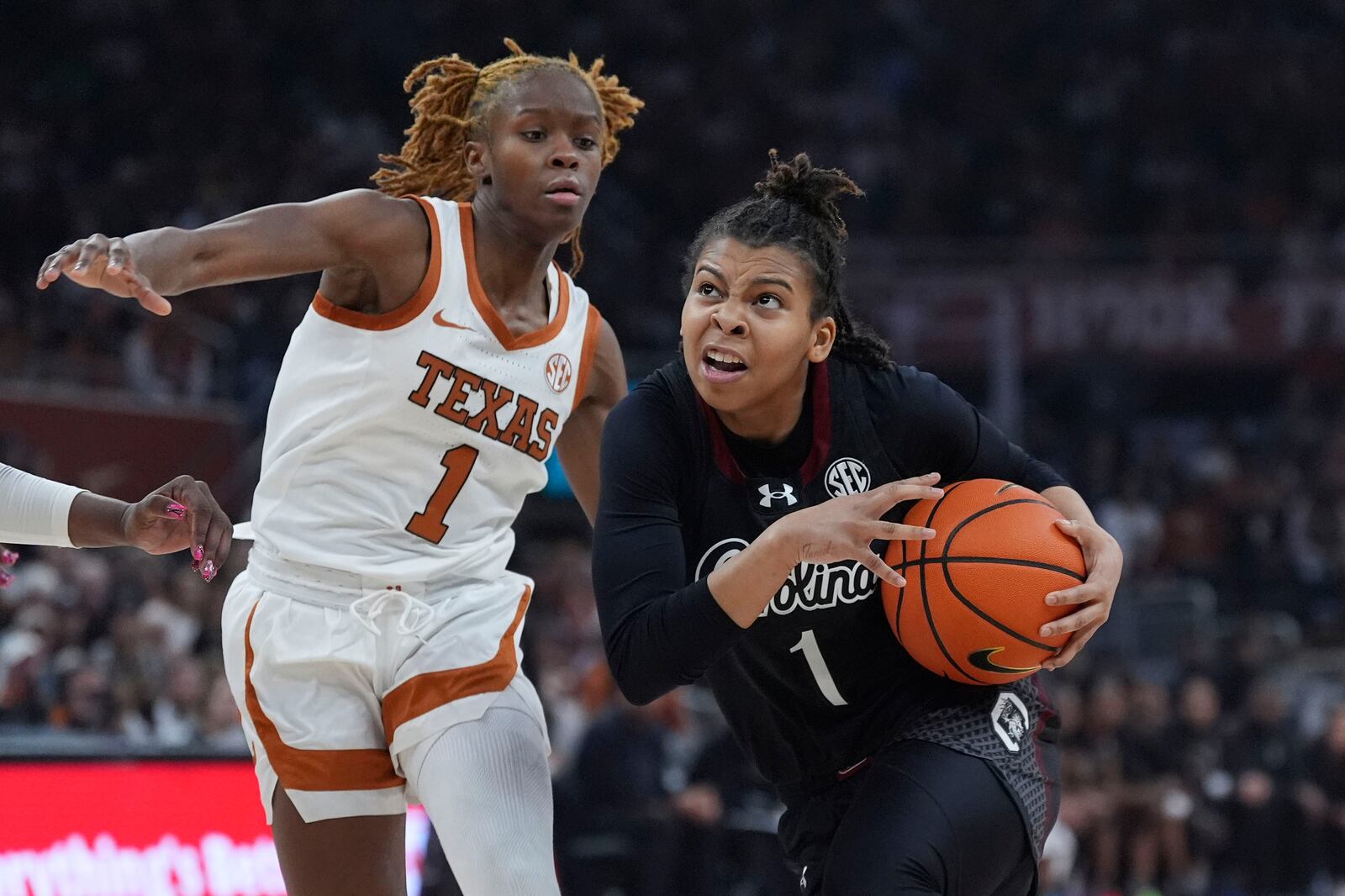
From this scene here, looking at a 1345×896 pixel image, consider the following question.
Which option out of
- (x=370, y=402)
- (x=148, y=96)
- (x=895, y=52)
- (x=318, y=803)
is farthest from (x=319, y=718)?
(x=895, y=52)

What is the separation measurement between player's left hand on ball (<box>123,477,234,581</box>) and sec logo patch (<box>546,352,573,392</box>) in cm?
75

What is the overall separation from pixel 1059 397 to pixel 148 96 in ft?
25.6

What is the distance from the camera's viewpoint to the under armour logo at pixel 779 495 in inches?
124

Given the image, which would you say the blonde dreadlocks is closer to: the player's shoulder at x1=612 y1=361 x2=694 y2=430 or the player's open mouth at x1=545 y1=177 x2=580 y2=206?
the player's open mouth at x1=545 y1=177 x2=580 y2=206

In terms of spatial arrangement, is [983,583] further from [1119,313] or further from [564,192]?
[1119,313]

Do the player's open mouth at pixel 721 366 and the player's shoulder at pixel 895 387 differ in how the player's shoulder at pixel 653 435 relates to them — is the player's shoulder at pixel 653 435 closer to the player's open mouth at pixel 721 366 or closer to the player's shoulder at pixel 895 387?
the player's open mouth at pixel 721 366

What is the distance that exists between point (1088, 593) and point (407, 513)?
1.37 metres

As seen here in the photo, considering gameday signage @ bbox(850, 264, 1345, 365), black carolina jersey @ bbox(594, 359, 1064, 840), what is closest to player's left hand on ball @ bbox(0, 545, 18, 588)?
black carolina jersey @ bbox(594, 359, 1064, 840)

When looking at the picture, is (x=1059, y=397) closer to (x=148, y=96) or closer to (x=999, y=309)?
(x=999, y=309)

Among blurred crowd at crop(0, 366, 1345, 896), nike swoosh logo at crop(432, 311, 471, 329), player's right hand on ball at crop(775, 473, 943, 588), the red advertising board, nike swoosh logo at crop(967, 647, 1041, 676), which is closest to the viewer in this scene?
player's right hand on ball at crop(775, 473, 943, 588)

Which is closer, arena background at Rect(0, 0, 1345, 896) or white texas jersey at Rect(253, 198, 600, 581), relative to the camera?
white texas jersey at Rect(253, 198, 600, 581)

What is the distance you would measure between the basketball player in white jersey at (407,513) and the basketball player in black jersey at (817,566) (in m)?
0.43

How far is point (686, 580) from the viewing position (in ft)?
10.6

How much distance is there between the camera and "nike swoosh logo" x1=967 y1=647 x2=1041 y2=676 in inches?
120
